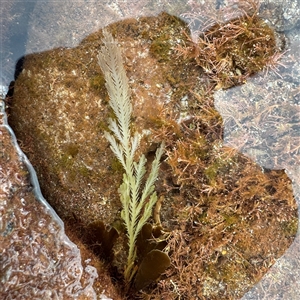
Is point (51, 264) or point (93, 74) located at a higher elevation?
point (93, 74)

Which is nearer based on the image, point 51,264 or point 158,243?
point 51,264

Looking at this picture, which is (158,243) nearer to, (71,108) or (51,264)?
(51,264)

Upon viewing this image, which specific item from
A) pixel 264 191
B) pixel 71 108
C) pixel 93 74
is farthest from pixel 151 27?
pixel 264 191

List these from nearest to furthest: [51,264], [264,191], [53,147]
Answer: [51,264], [264,191], [53,147]

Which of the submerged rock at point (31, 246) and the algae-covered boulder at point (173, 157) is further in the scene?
the algae-covered boulder at point (173, 157)

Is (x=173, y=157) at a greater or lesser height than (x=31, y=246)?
greater

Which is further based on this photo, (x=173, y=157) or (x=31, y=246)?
(x=173, y=157)

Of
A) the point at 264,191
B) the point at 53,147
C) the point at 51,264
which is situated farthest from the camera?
the point at 53,147

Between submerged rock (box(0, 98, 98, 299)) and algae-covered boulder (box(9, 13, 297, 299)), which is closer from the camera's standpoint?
submerged rock (box(0, 98, 98, 299))
